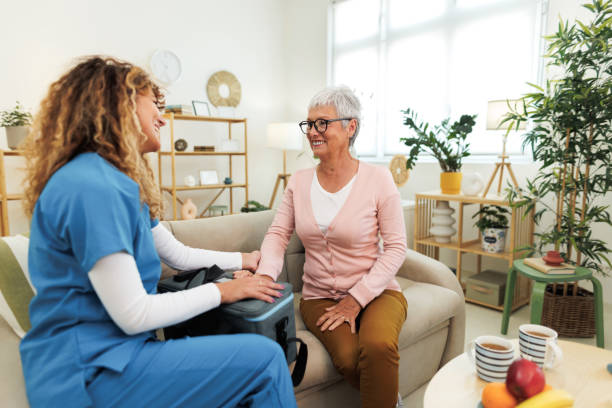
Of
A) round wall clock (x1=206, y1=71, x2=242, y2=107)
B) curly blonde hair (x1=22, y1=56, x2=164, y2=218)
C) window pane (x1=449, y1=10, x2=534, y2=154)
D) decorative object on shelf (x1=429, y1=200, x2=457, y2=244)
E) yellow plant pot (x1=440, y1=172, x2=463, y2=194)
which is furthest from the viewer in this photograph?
round wall clock (x1=206, y1=71, x2=242, y2=107)

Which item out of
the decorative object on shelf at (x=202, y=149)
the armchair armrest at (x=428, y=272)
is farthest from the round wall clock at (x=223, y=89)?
the armchair armrest at (x=428, y=272)

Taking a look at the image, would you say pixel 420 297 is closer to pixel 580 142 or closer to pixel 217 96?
pixel 580 142

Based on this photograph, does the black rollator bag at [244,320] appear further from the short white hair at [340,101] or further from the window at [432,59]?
the window at [432,59]

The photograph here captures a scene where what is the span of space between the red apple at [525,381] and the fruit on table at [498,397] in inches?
0.6

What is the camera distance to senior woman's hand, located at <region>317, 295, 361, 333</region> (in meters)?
1.32

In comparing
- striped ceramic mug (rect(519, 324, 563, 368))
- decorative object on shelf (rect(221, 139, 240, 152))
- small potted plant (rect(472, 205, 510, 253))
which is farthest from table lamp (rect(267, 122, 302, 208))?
striped ceramic mug (rect(519, 324, 563, 368))

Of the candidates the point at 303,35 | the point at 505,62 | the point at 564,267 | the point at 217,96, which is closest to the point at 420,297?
the point at 564,267

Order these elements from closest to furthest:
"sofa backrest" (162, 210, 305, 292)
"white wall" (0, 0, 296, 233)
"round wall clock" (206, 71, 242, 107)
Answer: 1. "sofa backrest" (162, 210, 305, 292)
2. "white wall" (0, 0, 296, 233)
3. "round wall clock" (206, 71, 242, 107)

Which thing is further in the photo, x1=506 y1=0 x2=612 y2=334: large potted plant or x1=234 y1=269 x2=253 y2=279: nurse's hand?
x1=506 y1=0 x2=612 y2=334: large potted plant

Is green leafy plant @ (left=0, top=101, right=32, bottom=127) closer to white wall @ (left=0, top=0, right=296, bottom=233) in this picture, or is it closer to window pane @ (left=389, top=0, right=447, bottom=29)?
white wall @ (left=0, top=0, right=296, bottom=233)

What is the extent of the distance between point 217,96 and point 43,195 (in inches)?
156

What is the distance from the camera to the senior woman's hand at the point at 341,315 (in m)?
1.32

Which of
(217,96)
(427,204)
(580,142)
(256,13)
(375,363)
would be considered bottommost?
(375,363)

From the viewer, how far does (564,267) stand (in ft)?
6.82
